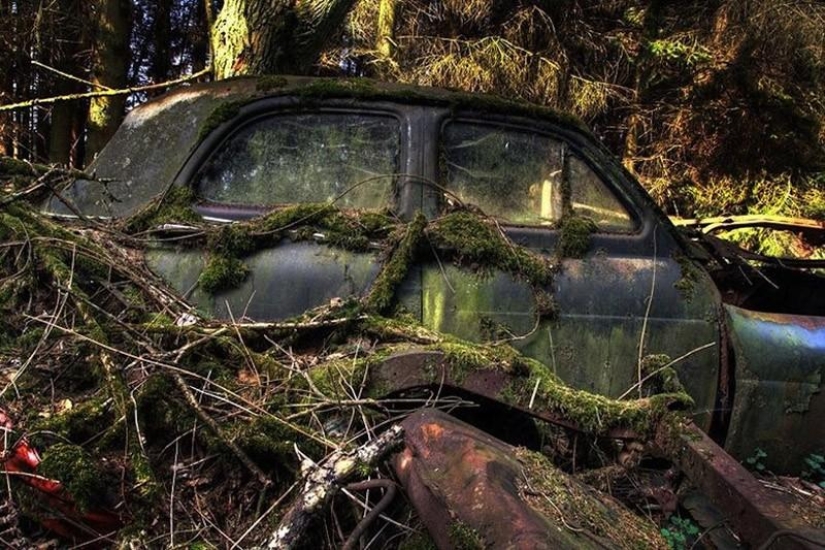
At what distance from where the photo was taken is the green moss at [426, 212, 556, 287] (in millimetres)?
2865

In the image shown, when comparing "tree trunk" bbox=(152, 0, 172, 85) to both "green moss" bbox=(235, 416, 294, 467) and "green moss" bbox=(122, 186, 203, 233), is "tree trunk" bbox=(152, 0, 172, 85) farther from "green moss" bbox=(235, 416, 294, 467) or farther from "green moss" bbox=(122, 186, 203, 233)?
"green moss" bbox=(235, 416, 294, 467)

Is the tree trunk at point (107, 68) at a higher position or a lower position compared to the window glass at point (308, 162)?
higher

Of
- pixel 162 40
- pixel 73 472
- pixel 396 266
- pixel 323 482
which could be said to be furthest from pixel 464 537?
pixel 162 40

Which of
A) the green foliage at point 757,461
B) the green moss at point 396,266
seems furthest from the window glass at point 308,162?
the green foliage at point 757,461

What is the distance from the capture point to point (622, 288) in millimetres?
2984

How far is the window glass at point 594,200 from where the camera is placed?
316 cm

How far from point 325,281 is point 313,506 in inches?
46.3

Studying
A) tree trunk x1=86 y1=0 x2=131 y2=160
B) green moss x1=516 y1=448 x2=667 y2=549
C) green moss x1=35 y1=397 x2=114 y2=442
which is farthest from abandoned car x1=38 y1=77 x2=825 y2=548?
tree trunk x1=86 y1=0 x2=131 y2=160

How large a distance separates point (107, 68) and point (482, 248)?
275 inches

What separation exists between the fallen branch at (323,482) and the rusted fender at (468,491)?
67 millimetres

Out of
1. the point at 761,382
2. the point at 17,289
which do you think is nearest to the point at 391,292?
the point at 17,289

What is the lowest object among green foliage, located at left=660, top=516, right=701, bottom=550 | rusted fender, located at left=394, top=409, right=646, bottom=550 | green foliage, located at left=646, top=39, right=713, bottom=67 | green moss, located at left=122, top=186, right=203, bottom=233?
green foliage, located at left=660, top=516, right=701, bottom=550

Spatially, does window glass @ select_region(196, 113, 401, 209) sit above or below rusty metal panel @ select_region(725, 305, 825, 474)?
above

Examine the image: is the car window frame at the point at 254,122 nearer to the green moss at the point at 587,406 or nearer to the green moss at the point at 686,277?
the green moss at the point at 587,406
